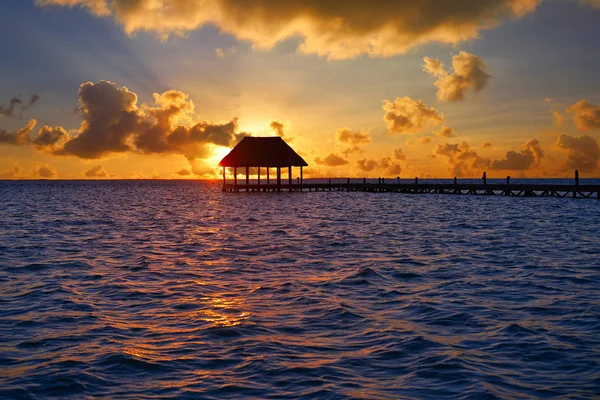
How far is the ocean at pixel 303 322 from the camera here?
6281 mm

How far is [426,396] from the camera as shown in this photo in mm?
5855

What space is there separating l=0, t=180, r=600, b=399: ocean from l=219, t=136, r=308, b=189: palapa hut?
44.2 m

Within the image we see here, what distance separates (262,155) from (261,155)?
0.36ft

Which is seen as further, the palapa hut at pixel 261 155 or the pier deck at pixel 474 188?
the palapa hut at pixel 261 155

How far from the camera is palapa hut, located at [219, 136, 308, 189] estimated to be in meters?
62.7

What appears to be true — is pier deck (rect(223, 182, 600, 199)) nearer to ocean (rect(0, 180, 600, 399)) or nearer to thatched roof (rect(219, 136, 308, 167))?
thatched roof (rect(219, 136, 308, 167))

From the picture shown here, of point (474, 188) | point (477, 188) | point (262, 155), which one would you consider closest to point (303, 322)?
point (477, 188)

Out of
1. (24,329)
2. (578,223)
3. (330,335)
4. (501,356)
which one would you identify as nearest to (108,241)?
(24,329)

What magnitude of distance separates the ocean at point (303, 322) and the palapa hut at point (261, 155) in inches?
1739

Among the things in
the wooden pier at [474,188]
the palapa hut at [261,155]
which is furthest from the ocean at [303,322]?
the palapa hut at [261,155]

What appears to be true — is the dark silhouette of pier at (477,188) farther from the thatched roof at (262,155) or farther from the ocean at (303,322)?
the ocean at (303,322)

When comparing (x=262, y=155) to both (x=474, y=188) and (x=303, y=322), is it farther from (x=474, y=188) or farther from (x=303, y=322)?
(x=303, y=322)

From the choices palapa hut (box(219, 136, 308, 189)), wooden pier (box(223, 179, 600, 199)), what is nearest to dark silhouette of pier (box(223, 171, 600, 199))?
wooden pier (box(223, 179, 600, 199))

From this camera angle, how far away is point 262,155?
6316 cm
